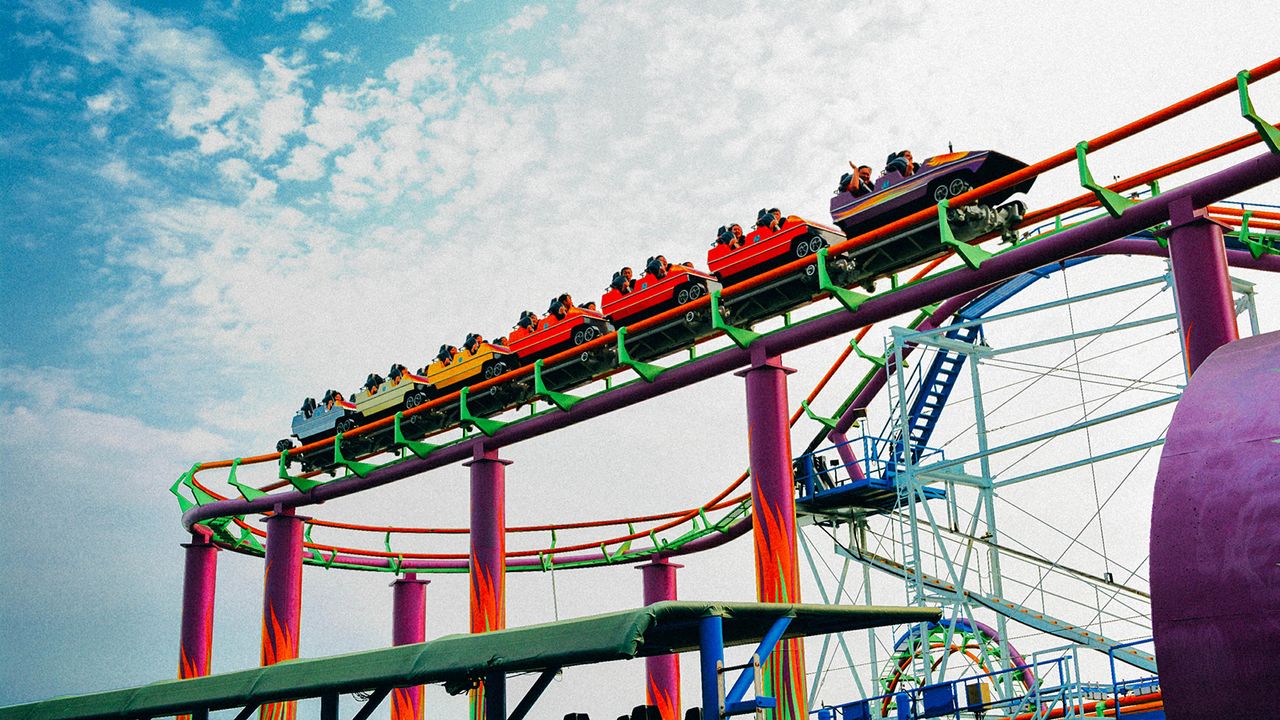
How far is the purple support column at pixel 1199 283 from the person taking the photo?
52.2 feet

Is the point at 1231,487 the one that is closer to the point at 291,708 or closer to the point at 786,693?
the point at 786,693

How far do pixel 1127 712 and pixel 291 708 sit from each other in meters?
19.4

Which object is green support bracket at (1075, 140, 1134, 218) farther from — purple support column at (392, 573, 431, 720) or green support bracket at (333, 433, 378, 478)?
purple support column at (392, 573, 431, 720)

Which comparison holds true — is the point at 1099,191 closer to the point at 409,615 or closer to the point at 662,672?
the point at 662,672

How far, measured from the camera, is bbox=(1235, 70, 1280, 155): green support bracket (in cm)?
1484

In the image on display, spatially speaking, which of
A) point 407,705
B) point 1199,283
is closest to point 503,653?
Result: point 1199,283

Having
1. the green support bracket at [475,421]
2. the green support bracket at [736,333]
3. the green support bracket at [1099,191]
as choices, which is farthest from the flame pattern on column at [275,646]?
the green support bracket at [1099,191]

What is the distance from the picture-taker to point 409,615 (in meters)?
33.1

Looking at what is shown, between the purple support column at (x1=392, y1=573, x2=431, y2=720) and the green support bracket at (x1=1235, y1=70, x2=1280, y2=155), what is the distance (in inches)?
919

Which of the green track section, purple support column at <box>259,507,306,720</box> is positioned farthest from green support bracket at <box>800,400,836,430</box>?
purple support column at <box>259,507,306,720</box>

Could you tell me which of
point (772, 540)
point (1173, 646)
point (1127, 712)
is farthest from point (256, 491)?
point (1173, 646)

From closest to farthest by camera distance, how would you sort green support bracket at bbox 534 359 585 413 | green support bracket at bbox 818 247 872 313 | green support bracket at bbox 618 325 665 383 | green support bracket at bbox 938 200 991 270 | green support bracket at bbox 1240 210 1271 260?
green support bracket at bbox 1240 210 1271 260 → green support bracket at bbox 938 200 991 270 → green support bracket at bbox 818 247 872 313 → green support bracket at bbox 618 325 665 383 → green support bracket at bbox 534 359 585 413

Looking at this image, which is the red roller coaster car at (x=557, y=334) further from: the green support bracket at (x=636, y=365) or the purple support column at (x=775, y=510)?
the purple support column at (x=775, y=510)

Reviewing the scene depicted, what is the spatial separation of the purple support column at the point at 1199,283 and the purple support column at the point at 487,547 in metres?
13.2
